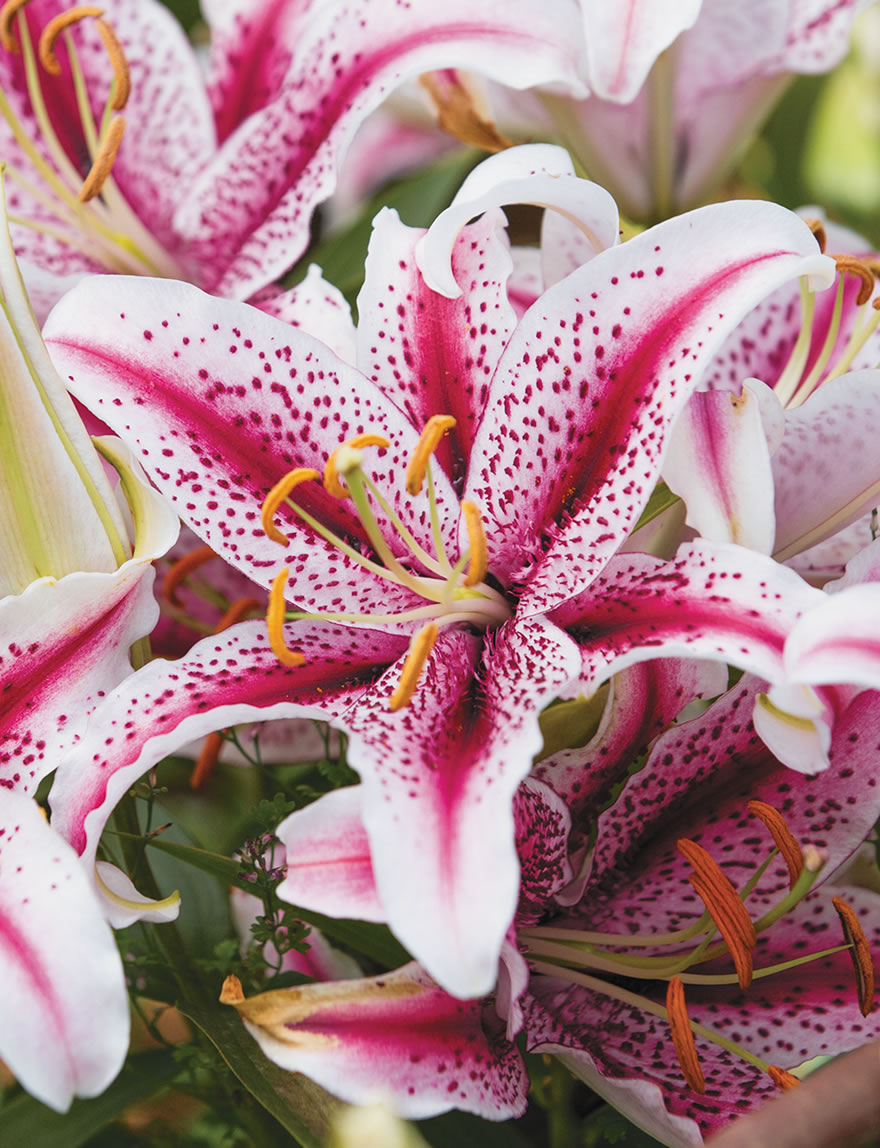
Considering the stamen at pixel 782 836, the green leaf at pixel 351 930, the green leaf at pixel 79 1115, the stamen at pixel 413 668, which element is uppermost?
the stamen at pixel 413 668

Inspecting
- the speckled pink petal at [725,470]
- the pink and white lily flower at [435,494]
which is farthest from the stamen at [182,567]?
the speckled pink petal at [725,470]

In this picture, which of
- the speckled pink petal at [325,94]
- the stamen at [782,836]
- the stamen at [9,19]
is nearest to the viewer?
the stamen at [782,836]

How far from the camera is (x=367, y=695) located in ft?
1.50

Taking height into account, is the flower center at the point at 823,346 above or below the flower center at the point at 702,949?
above

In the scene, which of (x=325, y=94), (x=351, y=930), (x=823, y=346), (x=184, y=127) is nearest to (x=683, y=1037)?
(x=351, y=930)

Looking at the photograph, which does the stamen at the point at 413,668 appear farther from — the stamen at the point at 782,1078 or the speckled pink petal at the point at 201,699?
the stamen at the point at 782,1078

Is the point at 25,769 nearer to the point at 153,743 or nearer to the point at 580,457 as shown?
the point at 153,743

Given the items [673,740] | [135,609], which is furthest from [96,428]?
[673,740]

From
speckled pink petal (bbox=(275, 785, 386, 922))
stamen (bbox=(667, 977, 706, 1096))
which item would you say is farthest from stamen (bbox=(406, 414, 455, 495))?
stamen (bbox=(667, 977, 706, 1096))

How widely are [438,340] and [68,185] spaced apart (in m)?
0.38

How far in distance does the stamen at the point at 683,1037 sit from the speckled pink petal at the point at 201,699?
161 millimetres

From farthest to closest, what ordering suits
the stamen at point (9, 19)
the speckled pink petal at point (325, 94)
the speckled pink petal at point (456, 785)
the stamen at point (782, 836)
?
the stamen at point (9, 19), the speckled pink petal at point (325, 94), the stamen at point (782, 836), the speckled pink petal at point (456, 785)

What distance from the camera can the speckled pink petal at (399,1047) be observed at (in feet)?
1.41

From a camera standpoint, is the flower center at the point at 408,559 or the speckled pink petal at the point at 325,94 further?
the speckled pink petal at the point at 325,94
